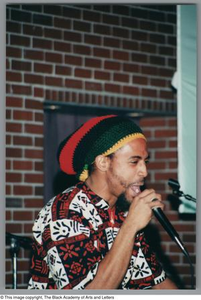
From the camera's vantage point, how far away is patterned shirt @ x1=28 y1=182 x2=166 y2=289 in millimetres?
2186

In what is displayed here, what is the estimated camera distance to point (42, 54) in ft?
12.1

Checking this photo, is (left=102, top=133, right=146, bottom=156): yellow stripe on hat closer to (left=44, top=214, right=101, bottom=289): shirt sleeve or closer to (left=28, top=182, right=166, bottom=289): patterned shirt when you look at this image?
(left=28, top=182, right=166, bottom=289): patterned shirt

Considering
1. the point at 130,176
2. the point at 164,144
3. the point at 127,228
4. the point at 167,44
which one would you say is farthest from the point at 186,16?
the point at 127,228

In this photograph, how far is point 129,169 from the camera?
2.47 metres

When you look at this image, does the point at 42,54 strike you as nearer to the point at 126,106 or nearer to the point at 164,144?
the point at 126,106

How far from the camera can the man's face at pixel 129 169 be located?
2.46 m

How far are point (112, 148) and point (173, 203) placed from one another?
5.77 feet

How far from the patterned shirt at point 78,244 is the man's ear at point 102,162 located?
0.39 feet

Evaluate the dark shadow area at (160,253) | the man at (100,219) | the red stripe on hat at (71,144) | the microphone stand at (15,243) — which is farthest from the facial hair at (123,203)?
the dark shadow area at (160,253)

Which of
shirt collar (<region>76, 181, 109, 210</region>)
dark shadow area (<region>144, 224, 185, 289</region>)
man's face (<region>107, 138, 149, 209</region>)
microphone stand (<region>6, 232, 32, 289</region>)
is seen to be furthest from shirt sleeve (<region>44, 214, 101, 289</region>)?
dark shadow area (<region>144, 224, 185, 289</region>)

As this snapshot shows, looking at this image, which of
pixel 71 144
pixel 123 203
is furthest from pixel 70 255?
pixel 71 144

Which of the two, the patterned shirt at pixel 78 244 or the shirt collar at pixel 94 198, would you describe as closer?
the patterned shirt at pixel 78 244

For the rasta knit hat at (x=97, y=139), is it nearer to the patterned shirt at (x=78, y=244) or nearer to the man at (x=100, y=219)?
the man at (x=100, y=219)

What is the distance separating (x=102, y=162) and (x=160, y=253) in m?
1.78
